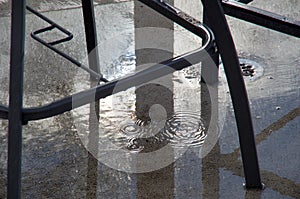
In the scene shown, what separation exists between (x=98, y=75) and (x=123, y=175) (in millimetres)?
759

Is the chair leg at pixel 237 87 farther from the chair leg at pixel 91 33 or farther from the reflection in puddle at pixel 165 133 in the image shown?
the chair leg at pixel 91 33

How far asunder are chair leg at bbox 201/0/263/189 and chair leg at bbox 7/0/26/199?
0.61 meters

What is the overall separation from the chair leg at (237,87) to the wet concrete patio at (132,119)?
0.35ft

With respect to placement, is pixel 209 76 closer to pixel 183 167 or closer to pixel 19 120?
pixel 183 167

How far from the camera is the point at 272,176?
2752 millimetres

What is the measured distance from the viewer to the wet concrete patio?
2.73 m

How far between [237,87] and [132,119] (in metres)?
0.80

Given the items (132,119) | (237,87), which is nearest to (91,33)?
(132,119)

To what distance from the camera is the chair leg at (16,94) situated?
2.20 metres

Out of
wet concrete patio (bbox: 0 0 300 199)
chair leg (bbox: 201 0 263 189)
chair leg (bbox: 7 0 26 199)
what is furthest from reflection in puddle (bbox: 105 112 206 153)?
chair leg (bbox: 7 0 26 199)

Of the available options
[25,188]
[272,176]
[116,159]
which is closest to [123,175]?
[116,159]

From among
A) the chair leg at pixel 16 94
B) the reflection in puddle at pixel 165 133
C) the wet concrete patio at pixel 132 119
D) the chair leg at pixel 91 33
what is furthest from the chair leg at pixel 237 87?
the chair leg at pixel 91 33

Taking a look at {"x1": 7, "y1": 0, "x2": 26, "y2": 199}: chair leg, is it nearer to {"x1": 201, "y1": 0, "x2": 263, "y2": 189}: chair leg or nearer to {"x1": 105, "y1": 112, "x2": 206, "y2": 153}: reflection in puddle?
{"x1": 201, "y1": 0, "x2": 263, "y2": 189}: chair leg

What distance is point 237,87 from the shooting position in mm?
2504
